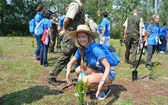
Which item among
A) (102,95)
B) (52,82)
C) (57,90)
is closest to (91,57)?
(102,95)

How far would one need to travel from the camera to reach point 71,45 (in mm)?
4707

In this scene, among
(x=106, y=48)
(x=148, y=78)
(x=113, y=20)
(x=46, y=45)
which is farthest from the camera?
(x=113, y=20)

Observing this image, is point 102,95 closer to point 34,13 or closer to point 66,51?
point 66,51

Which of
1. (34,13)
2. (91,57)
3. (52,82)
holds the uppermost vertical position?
(34,13)

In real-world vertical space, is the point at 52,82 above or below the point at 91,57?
below

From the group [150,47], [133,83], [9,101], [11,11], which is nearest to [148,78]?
[133,83]

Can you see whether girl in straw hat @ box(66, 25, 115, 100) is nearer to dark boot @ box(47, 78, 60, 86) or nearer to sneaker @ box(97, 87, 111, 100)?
sneaker @ box(97, 87, 111, 100)

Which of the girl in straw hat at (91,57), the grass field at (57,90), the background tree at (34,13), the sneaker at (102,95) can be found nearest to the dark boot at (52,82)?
the grass field at (57,90)

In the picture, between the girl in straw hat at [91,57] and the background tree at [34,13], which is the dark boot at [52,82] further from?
the background tree at [34,13]

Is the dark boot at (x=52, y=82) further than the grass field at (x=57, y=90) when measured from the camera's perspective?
Yes

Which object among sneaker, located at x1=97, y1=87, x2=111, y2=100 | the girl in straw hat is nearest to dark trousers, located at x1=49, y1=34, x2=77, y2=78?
the girl in straw hat

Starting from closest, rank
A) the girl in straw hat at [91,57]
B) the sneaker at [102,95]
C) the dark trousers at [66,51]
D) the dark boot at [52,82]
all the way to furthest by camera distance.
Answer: the girl in straw hat at [91,57]
the sneaker at [102,95]
the dark trousers at [66,51]
the dark boot at [52,82]

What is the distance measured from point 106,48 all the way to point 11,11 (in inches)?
1012

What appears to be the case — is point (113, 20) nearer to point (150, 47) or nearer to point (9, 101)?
point (150, 47)
